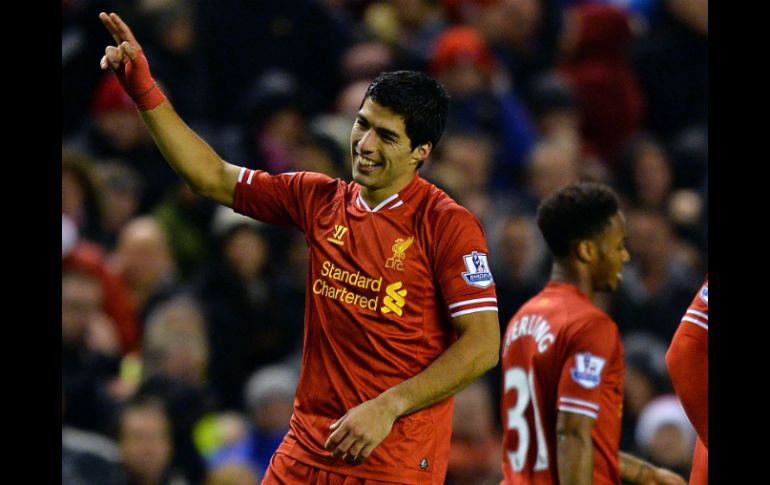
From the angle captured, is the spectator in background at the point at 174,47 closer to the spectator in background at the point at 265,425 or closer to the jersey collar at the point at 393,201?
the spectator in background at the point at 265,425

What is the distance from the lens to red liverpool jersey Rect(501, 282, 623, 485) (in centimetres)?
475

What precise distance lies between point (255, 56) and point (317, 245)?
5049 millimetres

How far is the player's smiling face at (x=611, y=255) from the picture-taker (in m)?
5.02

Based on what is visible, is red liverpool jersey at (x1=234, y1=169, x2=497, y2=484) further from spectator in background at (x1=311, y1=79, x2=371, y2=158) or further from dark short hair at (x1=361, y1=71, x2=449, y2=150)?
spectator in background at (x1=311, y1=79, x2=371, y2=158)

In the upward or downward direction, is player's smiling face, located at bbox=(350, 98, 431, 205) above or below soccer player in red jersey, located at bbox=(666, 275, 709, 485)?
above

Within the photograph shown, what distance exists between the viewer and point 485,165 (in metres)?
9.17

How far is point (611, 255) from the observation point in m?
5.01

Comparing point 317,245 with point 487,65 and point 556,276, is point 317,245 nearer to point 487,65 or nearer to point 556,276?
point 556,276

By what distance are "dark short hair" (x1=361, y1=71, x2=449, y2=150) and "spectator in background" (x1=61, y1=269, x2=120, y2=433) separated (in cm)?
303

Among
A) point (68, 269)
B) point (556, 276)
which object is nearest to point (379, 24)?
point (68, 269)

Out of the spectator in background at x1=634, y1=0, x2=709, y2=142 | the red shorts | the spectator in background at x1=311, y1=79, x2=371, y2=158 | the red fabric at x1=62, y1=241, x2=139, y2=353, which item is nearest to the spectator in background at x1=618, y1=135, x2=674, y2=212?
the spectator in background at x1=634, y1=0, x2=709, y2=142

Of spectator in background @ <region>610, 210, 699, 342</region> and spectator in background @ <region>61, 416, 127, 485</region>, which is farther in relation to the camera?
spectator in background @ <region>610, 210, 699, 342</region>

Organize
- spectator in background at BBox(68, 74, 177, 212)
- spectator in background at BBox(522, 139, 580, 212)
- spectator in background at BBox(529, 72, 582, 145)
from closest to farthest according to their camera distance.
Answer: spectator in background at BBox(68, 74, 177, 212) < spectator in background at BBox(522, 139, 580, 212) < spectator in background at BBox(529, 72, 582, 145)
